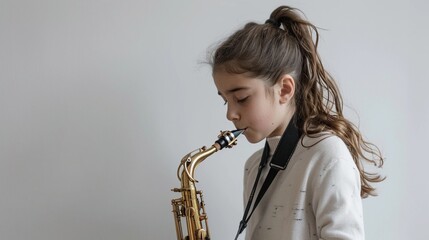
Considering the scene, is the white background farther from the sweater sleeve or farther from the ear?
the sweater sleeve

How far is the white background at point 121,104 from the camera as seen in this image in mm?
1545

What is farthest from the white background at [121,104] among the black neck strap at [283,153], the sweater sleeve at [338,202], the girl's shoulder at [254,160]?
the sweater sleeve at [338,202]

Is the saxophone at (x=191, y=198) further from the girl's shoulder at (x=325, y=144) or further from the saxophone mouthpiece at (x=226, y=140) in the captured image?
the girl's shoulder at (x=325, y=144)

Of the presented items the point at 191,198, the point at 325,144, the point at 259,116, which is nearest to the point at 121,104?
the point at 191,198

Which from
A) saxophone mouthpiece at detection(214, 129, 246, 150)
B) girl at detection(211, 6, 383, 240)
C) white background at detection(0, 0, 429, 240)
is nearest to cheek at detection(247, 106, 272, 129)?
girl at detection(211, 6, 383, 240)

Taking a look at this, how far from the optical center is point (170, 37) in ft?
5.36

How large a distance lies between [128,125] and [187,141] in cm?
19

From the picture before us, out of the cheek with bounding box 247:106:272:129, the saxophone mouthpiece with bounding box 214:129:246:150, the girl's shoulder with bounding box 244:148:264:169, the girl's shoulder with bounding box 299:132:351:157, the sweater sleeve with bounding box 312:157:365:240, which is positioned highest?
the cheek with bounding box 247:106:272:129

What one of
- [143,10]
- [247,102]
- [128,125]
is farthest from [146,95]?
[247,102]

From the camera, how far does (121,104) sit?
1606mm

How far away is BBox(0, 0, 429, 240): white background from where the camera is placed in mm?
1545

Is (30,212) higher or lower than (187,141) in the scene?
lower

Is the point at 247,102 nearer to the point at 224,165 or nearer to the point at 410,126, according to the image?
the point at 224,165

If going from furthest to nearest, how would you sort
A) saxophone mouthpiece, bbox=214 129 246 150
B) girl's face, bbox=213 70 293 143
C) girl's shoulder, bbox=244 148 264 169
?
girl's shoulder, bbox=244 148 264 169 → saxophone mouthpiece, bbox=214 129 246 150 → girl's face, bbox=213 70 293 143
